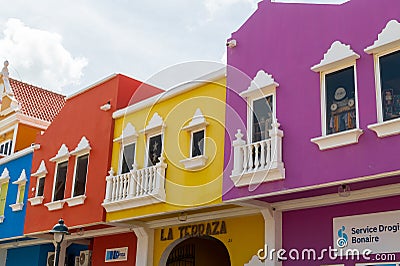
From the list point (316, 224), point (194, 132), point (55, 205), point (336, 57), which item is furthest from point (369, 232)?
point (55, 205)

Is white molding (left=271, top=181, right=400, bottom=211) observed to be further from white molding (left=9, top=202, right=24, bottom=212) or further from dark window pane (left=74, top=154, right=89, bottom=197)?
white molding (left=9, top=202, right=24, bottom=212)

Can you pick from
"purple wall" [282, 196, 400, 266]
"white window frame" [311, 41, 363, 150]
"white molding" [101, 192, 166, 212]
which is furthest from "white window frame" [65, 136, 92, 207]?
"white window frame" [311, 41, 363, 150]

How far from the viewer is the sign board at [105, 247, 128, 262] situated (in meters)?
15.1

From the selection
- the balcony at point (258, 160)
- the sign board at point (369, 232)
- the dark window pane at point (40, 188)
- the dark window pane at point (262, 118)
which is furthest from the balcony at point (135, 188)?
the sign board at point (369, 232)

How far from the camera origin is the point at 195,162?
12.1 metres

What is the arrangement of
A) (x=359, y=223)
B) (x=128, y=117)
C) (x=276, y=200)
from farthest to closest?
(x=128, y=117), (x=276, y=200), (x=359, y=223)

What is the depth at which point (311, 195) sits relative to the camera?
34.0ft

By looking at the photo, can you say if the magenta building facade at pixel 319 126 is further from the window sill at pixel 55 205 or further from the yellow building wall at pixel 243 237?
the window sill at pixel 55 205

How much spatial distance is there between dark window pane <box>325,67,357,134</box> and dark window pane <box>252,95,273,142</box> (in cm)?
133

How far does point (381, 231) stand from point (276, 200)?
7.04 feet

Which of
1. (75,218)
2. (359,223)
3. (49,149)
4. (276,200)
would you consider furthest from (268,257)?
(49,149)

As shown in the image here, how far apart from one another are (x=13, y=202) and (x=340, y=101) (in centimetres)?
1251

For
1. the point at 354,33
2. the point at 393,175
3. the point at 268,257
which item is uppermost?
the point at 354,33

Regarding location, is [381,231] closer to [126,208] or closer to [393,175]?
[393,175]
